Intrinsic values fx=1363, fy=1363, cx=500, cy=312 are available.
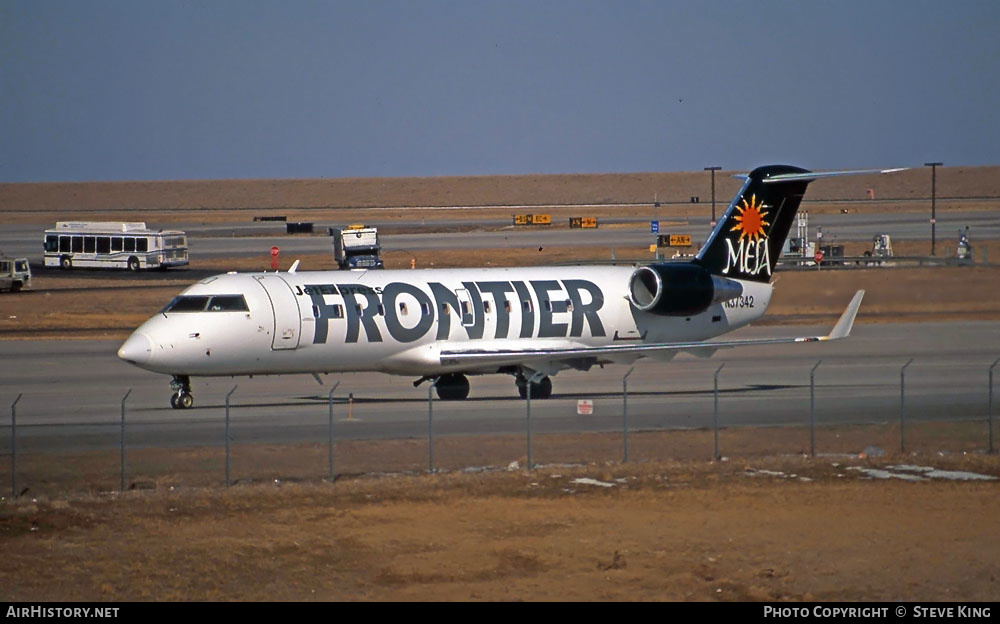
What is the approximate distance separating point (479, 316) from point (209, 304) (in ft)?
21.8

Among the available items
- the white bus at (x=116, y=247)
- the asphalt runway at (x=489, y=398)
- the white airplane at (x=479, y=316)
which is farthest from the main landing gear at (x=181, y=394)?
the white bus at (x=116, y=247)

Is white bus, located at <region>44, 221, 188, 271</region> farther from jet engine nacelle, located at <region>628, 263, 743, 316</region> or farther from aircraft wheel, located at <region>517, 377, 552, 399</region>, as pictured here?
aircraft wheel, located at <region>517, 377, 552, 399</region>

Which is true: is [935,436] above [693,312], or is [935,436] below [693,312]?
below

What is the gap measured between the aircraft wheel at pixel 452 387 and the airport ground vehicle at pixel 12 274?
4090 centimetres

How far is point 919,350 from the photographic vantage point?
43250 millimetres

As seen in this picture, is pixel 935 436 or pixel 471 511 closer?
pixel 471 511

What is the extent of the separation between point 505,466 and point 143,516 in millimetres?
6974

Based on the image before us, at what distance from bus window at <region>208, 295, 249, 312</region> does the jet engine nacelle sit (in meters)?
10.3

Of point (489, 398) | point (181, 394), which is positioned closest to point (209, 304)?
point (181, 394)

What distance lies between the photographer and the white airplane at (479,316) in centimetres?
3105
